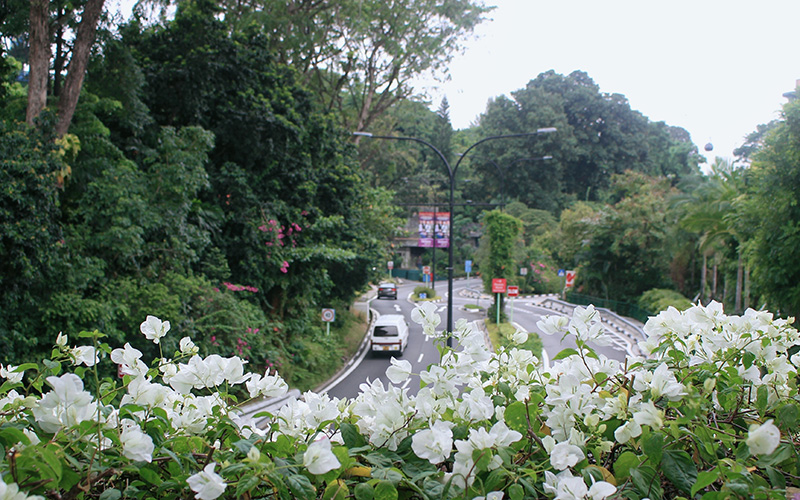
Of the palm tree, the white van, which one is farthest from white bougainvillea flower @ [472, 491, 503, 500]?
the white van

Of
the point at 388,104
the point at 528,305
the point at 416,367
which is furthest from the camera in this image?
the point at 528,305

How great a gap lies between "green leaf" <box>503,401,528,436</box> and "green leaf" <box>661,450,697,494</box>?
1.17 feet

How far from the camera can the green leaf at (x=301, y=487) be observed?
1.21 metres

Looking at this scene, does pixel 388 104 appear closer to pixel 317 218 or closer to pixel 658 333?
pixel 317 218

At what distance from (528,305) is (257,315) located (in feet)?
78.9

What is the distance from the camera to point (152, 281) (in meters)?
10.7

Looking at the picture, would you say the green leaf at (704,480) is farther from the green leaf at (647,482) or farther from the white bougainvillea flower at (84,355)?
the white bougainvillea flower at (84,355)

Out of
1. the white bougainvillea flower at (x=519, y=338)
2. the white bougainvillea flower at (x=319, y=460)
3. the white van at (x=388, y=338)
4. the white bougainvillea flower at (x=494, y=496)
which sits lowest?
the white van at (x=388, y=338)

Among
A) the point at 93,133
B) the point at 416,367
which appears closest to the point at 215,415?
the point at 93,133

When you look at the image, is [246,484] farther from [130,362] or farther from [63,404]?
[130,362]

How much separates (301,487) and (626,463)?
826 millimetres

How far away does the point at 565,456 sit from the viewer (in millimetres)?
1339

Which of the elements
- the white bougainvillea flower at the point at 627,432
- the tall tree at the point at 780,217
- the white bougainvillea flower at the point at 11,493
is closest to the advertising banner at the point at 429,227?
the tall tree at the point at 780,217

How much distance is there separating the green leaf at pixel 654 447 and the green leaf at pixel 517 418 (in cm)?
31
